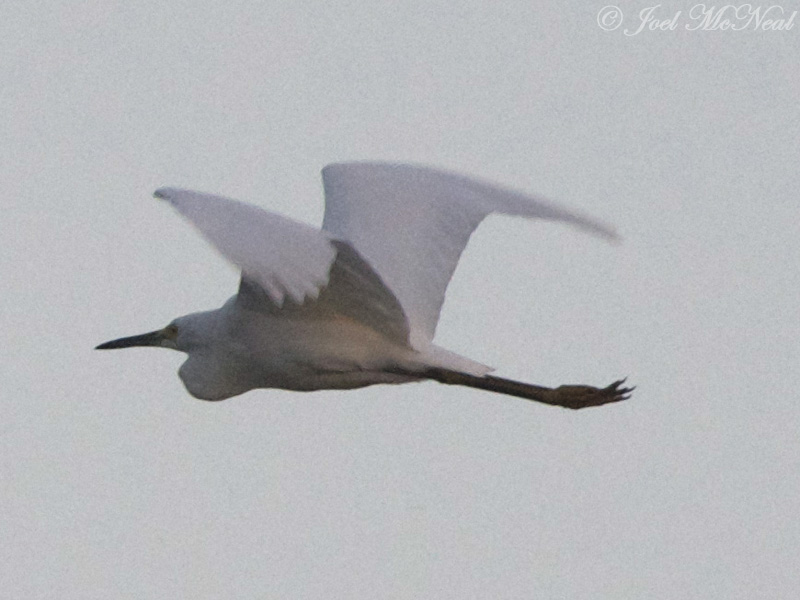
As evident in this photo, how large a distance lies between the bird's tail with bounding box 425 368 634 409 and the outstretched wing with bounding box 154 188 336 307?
5.02 feet

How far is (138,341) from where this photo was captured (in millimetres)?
8422

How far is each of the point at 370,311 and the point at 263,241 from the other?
119cm

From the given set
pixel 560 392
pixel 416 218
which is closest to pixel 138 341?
pixel 416 218

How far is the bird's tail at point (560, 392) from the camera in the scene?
25.5 feet

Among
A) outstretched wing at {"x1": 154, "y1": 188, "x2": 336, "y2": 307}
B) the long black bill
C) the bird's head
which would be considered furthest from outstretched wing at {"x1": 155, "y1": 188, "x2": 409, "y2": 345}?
the long black bill

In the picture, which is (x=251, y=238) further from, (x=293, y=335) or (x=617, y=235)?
(x=617, y=235)

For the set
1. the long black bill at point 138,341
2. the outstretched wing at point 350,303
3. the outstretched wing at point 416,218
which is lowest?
the long black bill at point 138,341

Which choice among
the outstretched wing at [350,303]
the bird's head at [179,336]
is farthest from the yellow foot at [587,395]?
the bird's head at [179,336]

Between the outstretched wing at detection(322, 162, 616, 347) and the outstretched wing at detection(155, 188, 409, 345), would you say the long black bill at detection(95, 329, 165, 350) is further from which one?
the outstretched wing at detection(155, 188, 409, 345)

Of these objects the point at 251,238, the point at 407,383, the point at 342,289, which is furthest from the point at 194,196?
the point at 407,383

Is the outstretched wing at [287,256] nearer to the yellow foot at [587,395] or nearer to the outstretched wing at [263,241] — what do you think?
the outstretched wing at [263,241]

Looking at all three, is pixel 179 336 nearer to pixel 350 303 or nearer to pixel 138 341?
pixel 138 341

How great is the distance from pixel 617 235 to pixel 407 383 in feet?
3.41

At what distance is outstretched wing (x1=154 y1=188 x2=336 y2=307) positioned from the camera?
6059 millimetres
